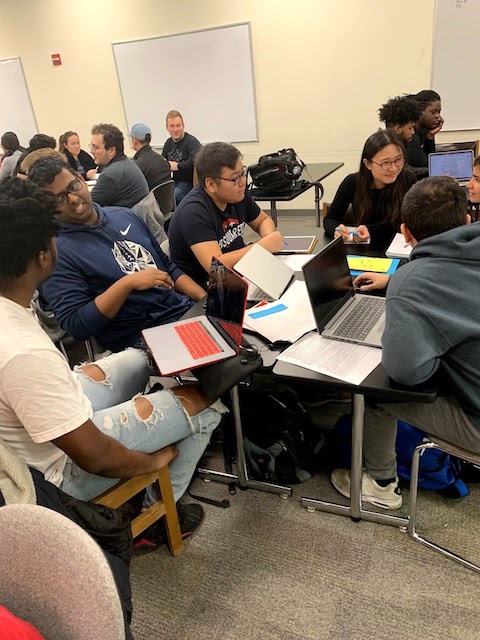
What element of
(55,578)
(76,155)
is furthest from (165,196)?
(55,578)

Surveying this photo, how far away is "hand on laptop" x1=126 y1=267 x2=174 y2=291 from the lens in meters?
1.78

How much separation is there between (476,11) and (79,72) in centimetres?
417

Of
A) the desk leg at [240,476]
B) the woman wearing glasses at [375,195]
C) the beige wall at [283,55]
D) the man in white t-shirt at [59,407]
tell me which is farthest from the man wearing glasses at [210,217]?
the beige wall at [283,55]

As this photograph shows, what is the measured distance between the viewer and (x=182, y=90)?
5188 mm

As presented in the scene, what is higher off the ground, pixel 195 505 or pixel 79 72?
pixel 79 72

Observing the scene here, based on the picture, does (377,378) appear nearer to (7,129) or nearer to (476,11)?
(476,11)

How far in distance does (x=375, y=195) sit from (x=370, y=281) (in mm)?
A: 849

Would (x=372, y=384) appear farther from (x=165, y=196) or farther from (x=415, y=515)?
(x=165, y=196)

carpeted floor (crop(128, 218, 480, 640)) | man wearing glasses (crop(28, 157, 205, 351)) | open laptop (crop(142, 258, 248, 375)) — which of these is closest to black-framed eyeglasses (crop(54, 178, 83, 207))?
man wearing glasses (crop(28, 157, 205, 351))

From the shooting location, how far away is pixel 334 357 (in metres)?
1.37

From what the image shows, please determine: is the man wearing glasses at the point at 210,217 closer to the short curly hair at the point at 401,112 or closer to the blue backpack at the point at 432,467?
the blue backpack at the point at 432,467

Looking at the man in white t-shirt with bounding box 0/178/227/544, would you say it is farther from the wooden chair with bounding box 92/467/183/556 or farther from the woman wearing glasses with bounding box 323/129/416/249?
the woman wearing glasses with bounding box 323/129/416/249

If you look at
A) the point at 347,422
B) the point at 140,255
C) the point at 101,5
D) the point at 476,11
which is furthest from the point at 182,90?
the point at 347,422

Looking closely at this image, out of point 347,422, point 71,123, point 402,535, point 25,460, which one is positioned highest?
point 71,123
